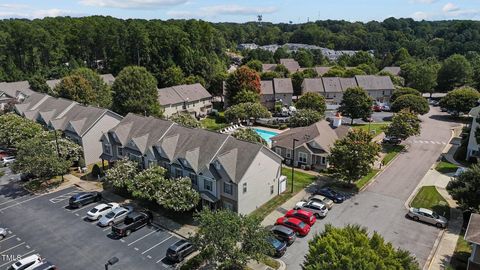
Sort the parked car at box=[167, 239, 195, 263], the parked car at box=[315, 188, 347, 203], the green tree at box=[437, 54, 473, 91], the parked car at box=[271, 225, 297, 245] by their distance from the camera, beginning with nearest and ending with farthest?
the parked car at box=[167, 239, 195, 263] < the parked car at box=[271, 225, 297, 245] < the parked car at box=[315, 188, 347, 203] < the green tree at box=[437, 54, 473, 91]

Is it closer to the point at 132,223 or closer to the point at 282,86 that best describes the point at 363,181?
the point at 132,223

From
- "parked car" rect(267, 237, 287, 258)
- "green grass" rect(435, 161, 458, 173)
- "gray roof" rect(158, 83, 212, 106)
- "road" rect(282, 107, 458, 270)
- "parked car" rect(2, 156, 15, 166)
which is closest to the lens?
A: "parked car" rect(267, 237, 287, 258)

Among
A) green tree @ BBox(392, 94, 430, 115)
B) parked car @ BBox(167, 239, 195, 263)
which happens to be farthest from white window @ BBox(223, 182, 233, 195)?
green tree @ BBox(392, 94, 430, 115)

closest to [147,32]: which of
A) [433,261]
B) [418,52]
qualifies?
[433,261]

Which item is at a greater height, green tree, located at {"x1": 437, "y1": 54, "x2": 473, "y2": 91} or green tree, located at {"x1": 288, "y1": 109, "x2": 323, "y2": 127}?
green tree, located at {"x1": 437, "y1": 54, "x2": 473, "y2": 91}

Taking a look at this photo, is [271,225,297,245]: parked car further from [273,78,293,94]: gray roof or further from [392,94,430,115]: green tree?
[273,78,293,94]: gray roof

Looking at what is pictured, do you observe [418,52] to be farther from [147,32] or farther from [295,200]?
[295,200]

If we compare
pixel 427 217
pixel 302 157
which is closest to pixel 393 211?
pixel 427 217
